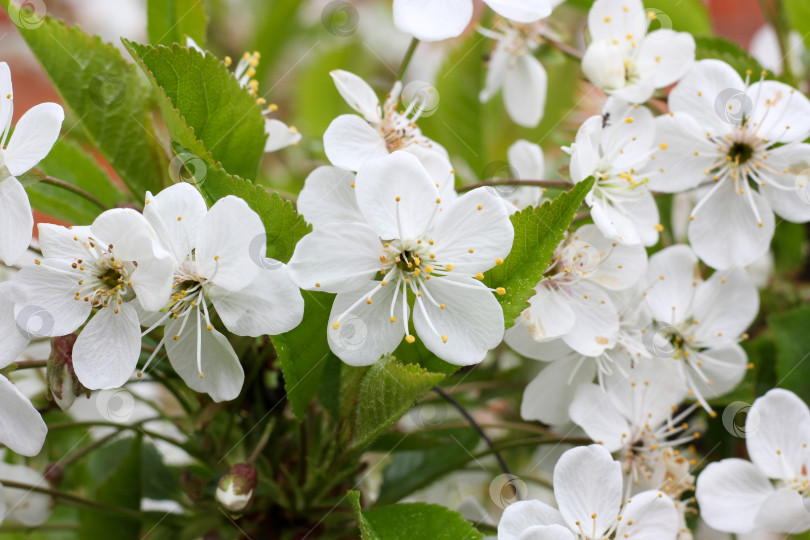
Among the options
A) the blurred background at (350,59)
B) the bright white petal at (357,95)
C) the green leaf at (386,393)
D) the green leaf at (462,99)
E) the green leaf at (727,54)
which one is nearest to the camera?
the green leaf at (386,393)

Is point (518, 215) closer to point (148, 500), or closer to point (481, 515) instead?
point (481, 515)

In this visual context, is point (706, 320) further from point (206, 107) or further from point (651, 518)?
point (206, 107)

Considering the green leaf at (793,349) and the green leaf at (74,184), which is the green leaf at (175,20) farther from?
the green leaf at (793,349)

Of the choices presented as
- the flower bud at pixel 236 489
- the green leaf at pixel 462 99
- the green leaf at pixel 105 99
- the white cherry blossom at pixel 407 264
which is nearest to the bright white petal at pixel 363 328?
the white cherry blossom at pixel 407 264

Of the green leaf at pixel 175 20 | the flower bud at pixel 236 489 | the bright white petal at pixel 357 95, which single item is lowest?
the flower bud at pixel 236 489

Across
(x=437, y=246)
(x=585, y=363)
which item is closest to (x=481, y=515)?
(x=585, y=363)

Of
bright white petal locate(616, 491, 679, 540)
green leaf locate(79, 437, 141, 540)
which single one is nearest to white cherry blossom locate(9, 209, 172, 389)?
green leaf locate(79, 437, 141, 540)
